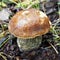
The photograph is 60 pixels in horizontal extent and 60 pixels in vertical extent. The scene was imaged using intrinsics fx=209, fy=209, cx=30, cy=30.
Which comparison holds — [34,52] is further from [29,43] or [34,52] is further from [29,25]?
[29,25]

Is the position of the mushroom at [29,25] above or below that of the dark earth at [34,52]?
above

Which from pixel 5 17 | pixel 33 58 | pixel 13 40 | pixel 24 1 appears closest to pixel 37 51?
pixel 33 58

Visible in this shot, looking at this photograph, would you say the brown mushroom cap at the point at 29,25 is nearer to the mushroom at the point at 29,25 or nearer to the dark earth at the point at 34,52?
the mushroom at the point at 29,25

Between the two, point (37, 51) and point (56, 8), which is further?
point (56, 8)

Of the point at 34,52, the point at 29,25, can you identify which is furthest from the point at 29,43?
the point at 29,25

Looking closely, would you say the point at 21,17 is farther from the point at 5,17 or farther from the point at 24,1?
the point at 24,1

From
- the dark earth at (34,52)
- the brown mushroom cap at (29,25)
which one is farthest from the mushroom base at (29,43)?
the brown mushroom cap at (29,25)
